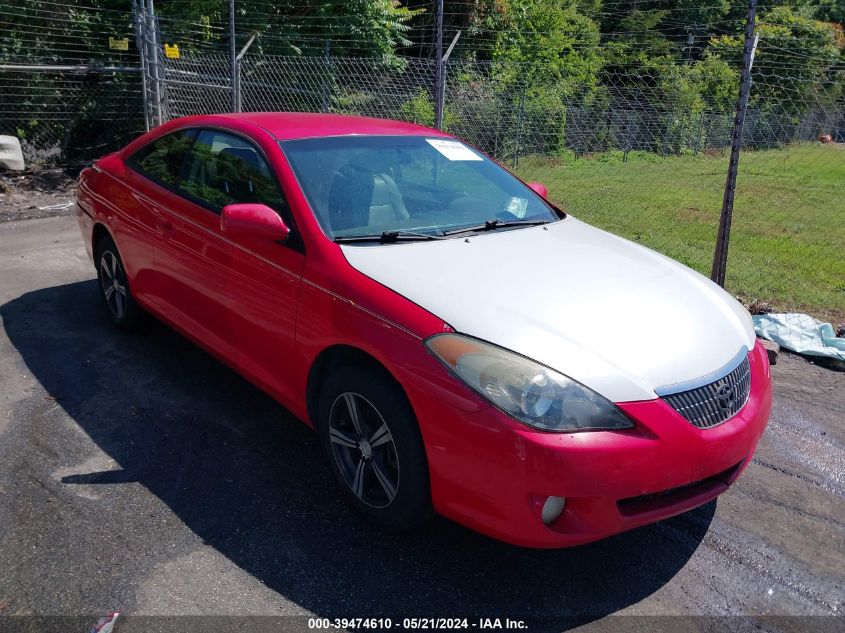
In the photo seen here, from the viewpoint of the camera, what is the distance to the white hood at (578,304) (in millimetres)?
2639

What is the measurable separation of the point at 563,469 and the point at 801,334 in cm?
386

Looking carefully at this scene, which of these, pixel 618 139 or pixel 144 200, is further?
pixel 618 139

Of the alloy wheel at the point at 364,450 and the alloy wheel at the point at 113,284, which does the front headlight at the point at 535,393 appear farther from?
the alloy wheel at the point at 113,284

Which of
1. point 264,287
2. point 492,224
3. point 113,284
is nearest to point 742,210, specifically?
point 492,224

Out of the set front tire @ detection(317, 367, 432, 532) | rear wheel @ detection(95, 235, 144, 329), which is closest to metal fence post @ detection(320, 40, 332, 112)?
rear wheel @ detection(95, 235, 144, 329)

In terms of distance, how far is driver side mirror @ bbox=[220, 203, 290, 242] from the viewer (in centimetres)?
326

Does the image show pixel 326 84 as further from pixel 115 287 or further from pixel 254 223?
pixel 254 223

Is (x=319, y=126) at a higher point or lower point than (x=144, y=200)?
higher

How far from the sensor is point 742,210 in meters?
11.4

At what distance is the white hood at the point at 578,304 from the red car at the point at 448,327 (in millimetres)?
11

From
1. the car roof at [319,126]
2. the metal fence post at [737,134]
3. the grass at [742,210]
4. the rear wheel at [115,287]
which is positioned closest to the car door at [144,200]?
the rear wheel at [115,287]

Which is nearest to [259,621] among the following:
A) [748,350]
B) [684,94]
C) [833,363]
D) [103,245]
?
[748,350]

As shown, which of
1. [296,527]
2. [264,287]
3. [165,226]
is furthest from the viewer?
[165,226]

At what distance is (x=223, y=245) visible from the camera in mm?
3693
